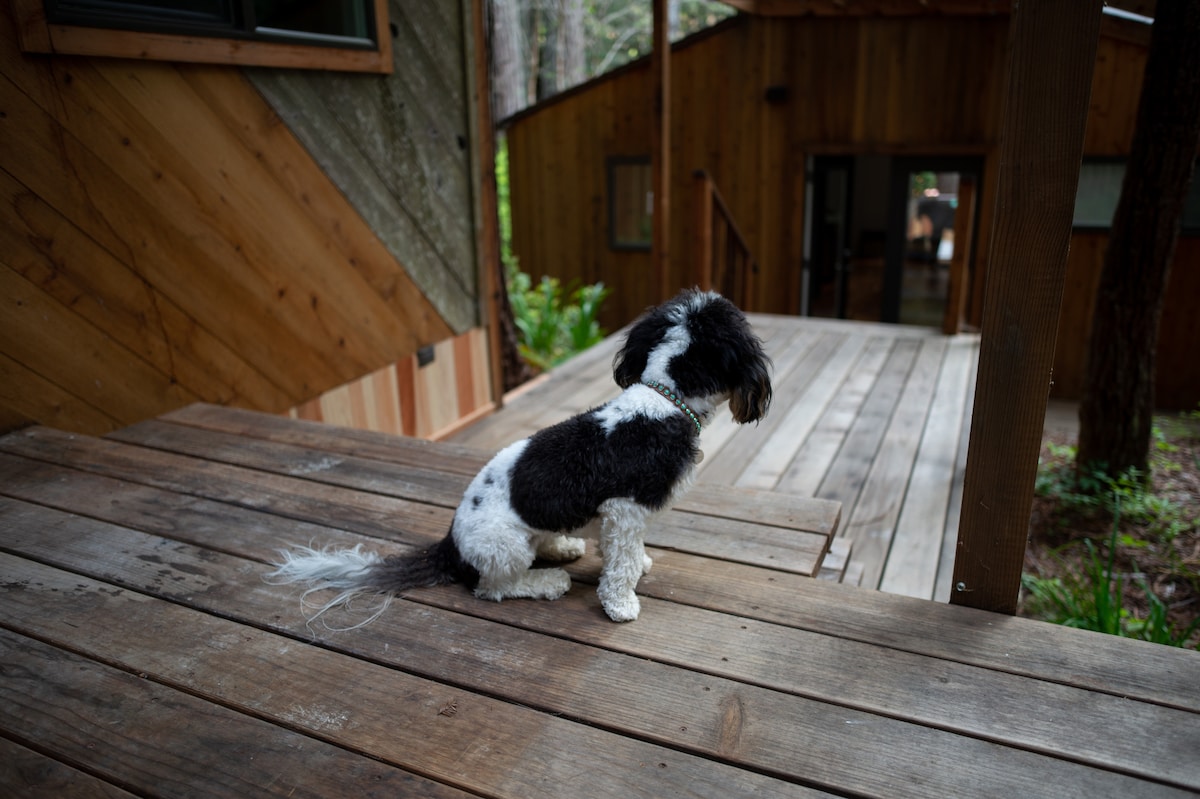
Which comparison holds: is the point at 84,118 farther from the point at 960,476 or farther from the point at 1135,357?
the point at 1135,357

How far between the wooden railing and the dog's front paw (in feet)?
12.1

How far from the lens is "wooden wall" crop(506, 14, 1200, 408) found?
7293mm

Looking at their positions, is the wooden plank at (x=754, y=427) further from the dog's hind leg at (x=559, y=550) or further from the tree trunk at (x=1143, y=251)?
the tree trunk at (x=1143, y=251)

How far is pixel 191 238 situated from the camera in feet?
9.02

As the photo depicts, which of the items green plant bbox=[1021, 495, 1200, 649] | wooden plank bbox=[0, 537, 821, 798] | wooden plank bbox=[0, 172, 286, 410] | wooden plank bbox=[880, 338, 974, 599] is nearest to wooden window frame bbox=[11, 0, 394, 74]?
wooden plank bbox=[0, 172, 286, 410]

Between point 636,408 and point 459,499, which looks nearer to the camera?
point 636,408

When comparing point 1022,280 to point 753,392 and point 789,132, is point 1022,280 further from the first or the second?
point 789,132

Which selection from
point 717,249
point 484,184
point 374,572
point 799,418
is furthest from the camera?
point 717,249

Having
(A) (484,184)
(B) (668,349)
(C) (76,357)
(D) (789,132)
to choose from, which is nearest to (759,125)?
(D) (789,132)

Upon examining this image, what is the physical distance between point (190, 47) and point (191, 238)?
0.63m

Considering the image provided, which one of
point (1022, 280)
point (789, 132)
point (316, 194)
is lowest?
point (1022, 280)

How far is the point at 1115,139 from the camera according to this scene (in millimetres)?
7074

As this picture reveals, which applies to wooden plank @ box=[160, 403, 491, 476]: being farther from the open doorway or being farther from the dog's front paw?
the open doorway

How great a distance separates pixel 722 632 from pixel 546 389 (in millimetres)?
3255
